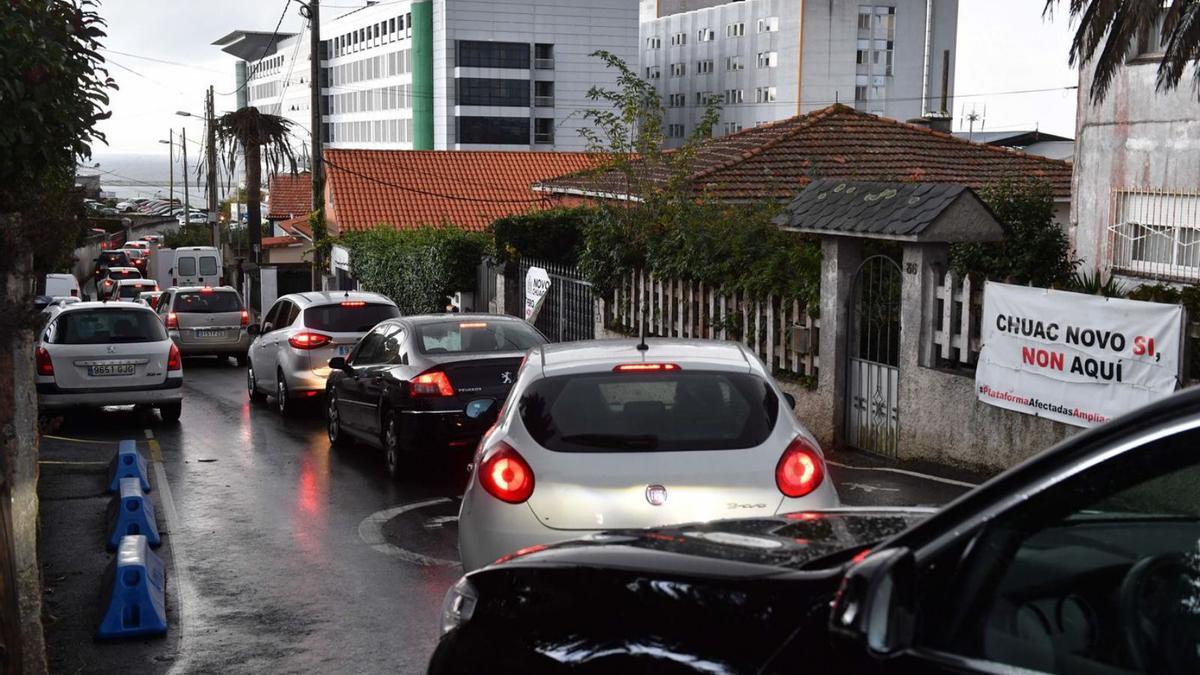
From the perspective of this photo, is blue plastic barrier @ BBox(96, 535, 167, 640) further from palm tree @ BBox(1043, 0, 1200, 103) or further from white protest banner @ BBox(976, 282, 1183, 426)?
palm tree @ BBox(1043, 0, 1200, 103)

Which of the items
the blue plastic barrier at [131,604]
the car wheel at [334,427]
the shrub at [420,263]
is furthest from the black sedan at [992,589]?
the shrub at [420,263]

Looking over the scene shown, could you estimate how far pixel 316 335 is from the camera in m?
18.3

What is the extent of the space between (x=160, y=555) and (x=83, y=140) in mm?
3039

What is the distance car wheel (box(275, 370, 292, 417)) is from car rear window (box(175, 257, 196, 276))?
36.9 m

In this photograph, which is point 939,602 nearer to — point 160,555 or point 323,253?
point 160,555

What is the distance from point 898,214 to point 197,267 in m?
45.5

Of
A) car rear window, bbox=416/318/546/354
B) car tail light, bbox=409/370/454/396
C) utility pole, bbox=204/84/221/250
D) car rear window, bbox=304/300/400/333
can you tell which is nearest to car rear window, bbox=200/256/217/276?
utility pole, bbox=204/84/221/250

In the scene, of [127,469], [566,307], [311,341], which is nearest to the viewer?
[127,469]

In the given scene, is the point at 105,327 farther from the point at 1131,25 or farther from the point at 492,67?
the point at 492,67

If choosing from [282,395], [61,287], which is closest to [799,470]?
[282,395]

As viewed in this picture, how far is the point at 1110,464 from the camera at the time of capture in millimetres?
2326

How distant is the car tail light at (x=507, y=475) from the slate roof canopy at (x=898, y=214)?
675cm

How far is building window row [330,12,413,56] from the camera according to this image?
109125mm

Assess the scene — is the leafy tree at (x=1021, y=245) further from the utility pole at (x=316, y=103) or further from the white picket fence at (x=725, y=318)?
A: the utility pole at (x=316, y=103)
